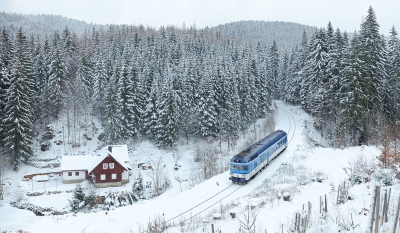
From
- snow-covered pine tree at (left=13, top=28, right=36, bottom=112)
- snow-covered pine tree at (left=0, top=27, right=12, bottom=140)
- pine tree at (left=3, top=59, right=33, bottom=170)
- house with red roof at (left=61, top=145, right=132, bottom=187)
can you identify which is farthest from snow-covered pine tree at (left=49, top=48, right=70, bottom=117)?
house with red roof at (left=61, top=145, right=132, bottom=187)

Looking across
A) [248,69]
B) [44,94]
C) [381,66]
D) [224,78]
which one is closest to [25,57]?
[44,94]

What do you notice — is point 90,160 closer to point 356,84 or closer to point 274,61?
point 356,84

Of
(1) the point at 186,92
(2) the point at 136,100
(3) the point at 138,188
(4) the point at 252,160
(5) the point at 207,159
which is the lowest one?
(3) the point at 138,188

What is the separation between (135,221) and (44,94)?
131 feet

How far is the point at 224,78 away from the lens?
55.7 meters

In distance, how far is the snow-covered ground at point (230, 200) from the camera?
44.1 feet

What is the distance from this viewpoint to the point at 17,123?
4212cm

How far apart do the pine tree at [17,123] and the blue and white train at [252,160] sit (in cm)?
3237

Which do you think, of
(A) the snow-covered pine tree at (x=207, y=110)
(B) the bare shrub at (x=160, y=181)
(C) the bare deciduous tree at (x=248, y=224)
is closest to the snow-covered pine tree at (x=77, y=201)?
(B) the bare shrub at (x=160, y=181)

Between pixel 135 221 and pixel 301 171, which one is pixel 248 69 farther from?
pixel 135 221

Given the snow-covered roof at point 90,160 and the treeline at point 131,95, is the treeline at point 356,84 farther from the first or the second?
the snow-covered roof at point 90,160

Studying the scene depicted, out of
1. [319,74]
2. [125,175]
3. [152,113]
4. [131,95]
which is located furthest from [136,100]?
[319,74]

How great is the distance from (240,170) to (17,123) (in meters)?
33.9

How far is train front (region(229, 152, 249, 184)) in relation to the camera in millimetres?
→ 26692
